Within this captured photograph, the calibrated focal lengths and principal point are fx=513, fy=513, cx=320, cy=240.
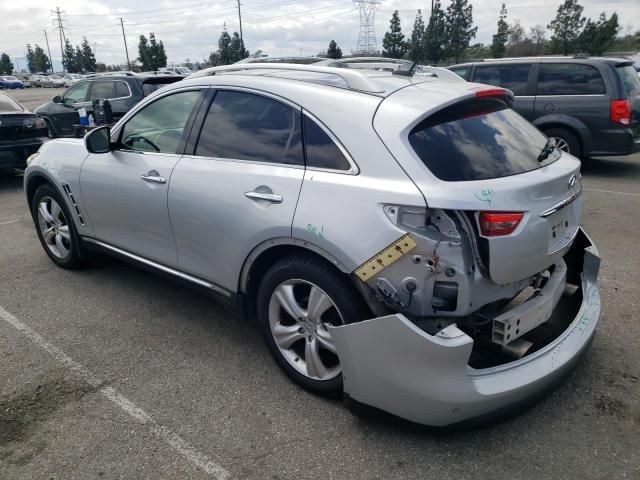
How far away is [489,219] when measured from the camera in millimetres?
2270

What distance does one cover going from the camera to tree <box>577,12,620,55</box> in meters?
40.3

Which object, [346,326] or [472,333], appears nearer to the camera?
[346,326]

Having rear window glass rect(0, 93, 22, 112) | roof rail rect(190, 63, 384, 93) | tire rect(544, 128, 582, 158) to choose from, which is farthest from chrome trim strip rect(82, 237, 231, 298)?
tire rect(544, 128, 582, 158)

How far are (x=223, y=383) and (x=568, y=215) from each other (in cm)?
215

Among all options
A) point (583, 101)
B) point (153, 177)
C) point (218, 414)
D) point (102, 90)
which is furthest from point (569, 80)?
point (102, 90)

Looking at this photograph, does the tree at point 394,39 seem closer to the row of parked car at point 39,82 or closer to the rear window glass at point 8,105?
the row of parked car at point 39,82

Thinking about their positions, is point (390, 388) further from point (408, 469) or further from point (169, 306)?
point (169, 306)

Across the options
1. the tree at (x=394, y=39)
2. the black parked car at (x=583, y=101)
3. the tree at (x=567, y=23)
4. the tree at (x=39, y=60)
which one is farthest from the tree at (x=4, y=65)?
the black parked car at (x=583, y=101)

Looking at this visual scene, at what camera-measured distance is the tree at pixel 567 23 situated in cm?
4588

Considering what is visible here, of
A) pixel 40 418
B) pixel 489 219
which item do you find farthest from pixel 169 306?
pixel 489 219

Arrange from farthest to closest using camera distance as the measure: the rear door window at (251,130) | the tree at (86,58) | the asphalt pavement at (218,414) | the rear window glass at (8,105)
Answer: the tree at (86,58)
the rear window glass at (8,105)
the rear door window at (251,130)
the asphalt pavement at (218,414)

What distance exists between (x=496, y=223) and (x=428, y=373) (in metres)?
0.73

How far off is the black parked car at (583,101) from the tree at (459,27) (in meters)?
41.6

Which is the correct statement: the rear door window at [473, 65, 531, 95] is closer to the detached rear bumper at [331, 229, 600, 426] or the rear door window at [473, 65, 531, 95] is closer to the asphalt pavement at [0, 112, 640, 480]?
the asphalt pavement at [0, 112, 640, 480]
